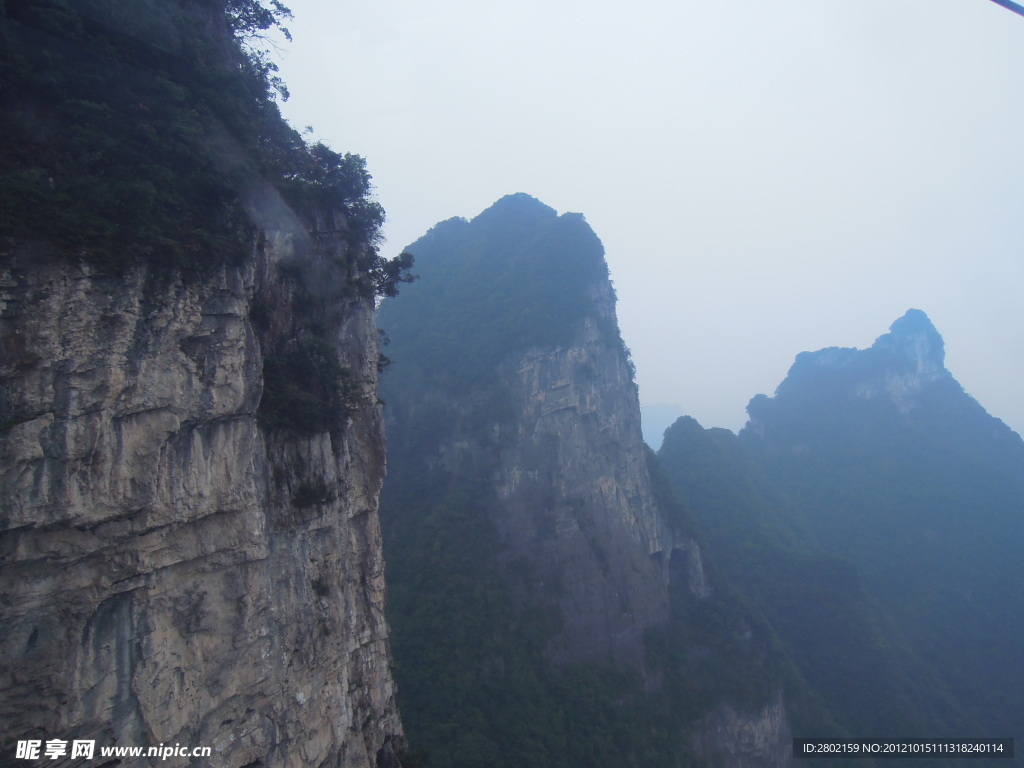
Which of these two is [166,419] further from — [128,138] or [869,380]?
[869,380]

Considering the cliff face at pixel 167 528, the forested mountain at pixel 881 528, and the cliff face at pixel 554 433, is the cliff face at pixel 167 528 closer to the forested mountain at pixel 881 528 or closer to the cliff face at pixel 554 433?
the cliff face at pixel 554 433

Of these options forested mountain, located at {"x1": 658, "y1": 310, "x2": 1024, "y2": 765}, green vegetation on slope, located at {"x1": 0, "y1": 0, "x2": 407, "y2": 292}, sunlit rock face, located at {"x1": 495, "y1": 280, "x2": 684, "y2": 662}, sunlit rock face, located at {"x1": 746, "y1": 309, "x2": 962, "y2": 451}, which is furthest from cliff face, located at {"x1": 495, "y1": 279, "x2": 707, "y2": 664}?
sunlit rock face, located at {"x1": 746, "y1": 309, "x2": 962, "y2": 451}

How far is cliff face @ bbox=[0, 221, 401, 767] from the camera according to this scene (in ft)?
23.5

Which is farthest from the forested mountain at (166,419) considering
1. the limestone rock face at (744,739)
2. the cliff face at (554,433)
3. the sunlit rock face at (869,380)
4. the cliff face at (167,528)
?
the sunlit rock face at (869,380)

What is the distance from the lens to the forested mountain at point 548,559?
26.9m

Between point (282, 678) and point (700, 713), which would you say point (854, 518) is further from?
point (282, 678)

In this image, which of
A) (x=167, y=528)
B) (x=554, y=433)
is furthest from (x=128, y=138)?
(x=554, y=433)

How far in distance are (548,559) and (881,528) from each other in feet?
142

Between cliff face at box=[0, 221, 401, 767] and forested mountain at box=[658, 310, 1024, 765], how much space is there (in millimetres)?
41410

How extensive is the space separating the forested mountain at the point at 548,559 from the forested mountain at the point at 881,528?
7.95m

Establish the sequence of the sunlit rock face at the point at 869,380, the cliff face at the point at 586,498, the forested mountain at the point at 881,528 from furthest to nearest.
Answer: the sunlit rock face at the point at 869,380 < the forested mountain at the point at 881,528 < the cliff face at the point at 586,498

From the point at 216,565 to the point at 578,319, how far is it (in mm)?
31721

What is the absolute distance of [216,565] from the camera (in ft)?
29.7

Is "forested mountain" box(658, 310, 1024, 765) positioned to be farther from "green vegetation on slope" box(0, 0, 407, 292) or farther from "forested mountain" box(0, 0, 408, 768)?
"green vegetation on slope" box(0, 0, 407, 292)
